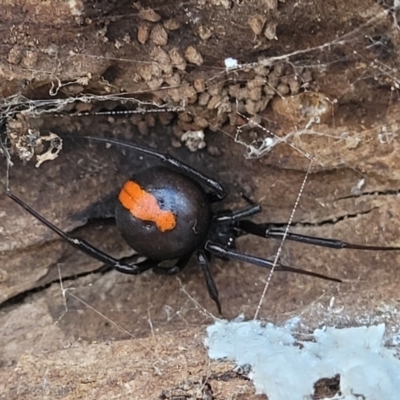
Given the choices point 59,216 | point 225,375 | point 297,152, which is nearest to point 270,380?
point 225,375

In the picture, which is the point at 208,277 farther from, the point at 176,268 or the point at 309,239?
the point at 309,239

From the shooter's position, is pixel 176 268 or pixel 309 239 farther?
pixel 176 268

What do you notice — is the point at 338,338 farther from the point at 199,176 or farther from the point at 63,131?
the point at 63,131

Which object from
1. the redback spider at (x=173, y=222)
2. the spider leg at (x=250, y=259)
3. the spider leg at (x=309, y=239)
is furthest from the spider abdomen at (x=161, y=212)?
the spider leg at (x=309, y=239)

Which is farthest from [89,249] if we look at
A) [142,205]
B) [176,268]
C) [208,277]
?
[208,277]

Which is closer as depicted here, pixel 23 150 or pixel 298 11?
pixel 298 11

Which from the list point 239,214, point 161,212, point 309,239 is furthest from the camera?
point 239,214

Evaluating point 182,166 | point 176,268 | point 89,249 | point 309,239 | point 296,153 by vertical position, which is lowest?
point 176,268

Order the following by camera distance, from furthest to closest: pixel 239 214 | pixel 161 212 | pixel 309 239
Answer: pixel 239 214 → pixel 161 212 → pixel 309 239
